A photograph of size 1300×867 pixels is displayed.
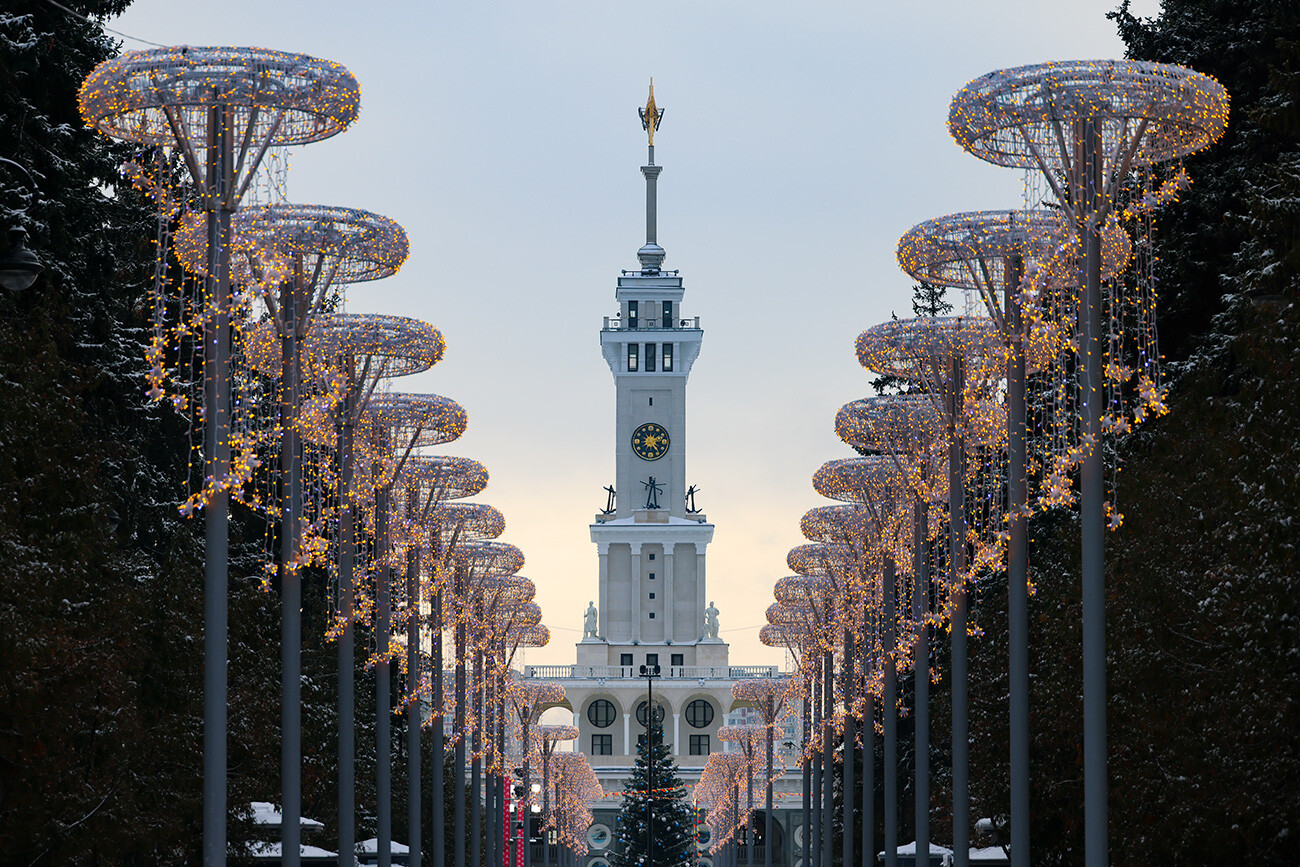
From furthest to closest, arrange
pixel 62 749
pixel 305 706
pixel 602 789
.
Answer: pixel 602 789 < pixel 305 706 < pixel 62 749

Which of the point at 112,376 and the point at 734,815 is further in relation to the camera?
the point at 734,815

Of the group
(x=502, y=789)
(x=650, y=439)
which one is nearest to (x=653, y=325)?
(x=650, y=439)

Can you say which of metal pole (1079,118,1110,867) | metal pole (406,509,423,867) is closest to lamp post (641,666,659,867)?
metal pole (406,509,423,867)

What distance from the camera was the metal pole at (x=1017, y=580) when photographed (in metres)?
23.2

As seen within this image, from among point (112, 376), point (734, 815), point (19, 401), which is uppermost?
point (112, 376)

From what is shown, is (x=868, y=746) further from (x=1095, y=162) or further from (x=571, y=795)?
(x=571, y=795)

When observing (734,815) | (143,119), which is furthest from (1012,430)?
(734,815)

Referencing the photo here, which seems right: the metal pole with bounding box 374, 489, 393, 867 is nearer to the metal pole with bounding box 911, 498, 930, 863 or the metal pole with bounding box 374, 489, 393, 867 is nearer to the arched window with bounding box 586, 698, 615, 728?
the metal pole with bounding box 911, 498, 930, 863

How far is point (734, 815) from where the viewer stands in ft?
289

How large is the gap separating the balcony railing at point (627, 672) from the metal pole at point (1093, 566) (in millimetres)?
122558

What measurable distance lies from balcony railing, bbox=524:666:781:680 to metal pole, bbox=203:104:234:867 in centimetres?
12192

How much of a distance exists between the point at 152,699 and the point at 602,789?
324 feet

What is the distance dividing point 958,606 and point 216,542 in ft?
42.6

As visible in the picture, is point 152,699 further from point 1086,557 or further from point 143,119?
point 1086,557
